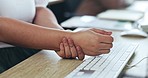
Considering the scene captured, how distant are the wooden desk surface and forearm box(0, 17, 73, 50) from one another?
0.04 meters

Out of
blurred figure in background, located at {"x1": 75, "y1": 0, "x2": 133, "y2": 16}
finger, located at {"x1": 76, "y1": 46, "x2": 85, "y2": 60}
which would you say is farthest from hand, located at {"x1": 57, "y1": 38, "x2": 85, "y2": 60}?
blurred figure in background, located at {"x1": 75, "y1": 0, "x2": 133, "y2": 16}

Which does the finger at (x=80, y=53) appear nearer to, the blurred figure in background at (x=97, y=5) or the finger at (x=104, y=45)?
the finger at (x=104, y=45)

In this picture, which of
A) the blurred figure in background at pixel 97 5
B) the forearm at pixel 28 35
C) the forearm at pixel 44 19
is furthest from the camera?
the blurred figure in background at pixel 97 5

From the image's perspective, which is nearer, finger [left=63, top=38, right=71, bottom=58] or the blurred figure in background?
finger [left=63, top=38, right=71, bottom=58]

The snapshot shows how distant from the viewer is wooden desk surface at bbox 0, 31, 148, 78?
808 mm

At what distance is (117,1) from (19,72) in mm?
1714

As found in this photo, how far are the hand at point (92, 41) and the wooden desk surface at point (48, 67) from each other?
0.17 feet

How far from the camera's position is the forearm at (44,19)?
1167mm

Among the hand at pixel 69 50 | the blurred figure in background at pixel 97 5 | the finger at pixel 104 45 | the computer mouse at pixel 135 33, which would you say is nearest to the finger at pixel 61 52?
the hand at pixel 69 50

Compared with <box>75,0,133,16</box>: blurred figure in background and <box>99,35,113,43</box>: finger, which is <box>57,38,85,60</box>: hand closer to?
<box>99,35,113,43</box>: finger

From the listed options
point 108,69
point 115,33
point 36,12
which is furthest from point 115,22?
point 108,69

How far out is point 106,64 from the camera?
87 cm

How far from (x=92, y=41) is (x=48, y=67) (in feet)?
0.50

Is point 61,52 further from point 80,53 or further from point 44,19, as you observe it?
point 44,19
